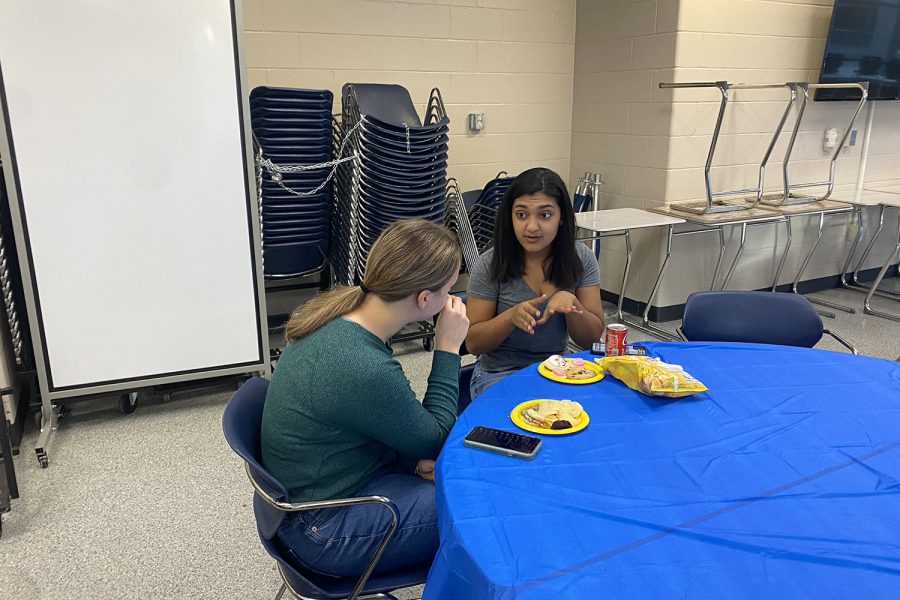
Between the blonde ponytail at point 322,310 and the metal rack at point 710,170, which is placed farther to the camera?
the metal rack at point 710,170

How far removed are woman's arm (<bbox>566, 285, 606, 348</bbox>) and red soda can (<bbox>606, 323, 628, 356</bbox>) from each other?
220mm

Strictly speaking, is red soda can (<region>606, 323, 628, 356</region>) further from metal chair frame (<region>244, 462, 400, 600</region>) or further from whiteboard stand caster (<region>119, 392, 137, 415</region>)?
whiteboard stand caster (<region>119, 392, 137, 415</region>)

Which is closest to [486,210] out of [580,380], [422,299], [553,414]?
[580,380]

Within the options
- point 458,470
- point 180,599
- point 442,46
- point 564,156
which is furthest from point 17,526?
point 564,156

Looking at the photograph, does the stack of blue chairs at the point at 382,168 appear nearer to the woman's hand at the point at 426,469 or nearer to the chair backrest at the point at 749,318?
the chair backrest at the point at 749,318

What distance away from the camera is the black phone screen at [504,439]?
1.28 metres

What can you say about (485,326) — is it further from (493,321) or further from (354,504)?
(354,504)

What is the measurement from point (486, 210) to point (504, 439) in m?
2.73

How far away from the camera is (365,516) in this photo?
54.4 inches

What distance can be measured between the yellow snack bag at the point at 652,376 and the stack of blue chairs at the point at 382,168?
2.03 metres

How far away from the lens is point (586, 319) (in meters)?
2.02

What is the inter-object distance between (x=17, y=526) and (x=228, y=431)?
147 cm

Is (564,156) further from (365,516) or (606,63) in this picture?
(365,516)

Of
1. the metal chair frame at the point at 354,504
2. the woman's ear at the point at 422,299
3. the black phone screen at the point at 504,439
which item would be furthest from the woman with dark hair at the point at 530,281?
the metal chair frame at the point at 354,504
